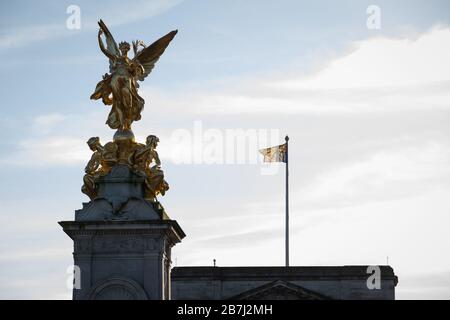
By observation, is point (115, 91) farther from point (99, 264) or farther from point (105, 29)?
point (99, 264)

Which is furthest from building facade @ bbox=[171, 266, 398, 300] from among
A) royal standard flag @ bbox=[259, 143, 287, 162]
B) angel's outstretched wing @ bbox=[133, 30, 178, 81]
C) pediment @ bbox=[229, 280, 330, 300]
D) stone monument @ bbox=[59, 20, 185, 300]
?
stone monument @ bbox=[59, 20, 185, 300]

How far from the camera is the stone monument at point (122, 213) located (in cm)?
5319

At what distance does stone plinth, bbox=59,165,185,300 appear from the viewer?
53125mm

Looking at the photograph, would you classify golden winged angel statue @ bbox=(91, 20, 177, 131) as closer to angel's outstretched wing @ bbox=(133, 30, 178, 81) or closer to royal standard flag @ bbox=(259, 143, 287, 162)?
angel's outstretched wing @ bbox=(133, 30, 178, 81)

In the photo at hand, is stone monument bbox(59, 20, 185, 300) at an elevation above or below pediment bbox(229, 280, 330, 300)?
below

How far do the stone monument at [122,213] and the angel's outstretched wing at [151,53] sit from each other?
0.92ft

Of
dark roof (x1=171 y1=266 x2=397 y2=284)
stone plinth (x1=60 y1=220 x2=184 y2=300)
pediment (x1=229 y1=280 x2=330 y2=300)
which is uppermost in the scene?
dark roof (x1=171 y1=266 x2=397 y2=284)

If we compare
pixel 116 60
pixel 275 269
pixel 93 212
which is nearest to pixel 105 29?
pixel 116 60

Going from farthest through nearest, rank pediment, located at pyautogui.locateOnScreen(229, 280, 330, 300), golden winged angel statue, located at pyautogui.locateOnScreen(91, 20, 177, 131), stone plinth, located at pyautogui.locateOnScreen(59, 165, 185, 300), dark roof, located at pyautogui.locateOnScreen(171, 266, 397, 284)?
dark roof, located at pyautogui.locateOnScreen(171, 266, 397, 284) → pediment, located at pyautogui.locateOnScreen(229, 280, 330, 300) → golden winged angel statue, located at pyautogui.locateOnScreen(91, 20, 177, 131) → stone plinth, located at pyautogui.locateOnScreen(59, 165, 185, 300)

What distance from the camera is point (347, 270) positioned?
346 ft

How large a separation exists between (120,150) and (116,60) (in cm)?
300

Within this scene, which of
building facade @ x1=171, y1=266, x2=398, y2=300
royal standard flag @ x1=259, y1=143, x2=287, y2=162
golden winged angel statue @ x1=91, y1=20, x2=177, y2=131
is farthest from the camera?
building facade @ x1=171, y1=266, x2=398, y2=300

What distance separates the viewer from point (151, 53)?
56.0 metres

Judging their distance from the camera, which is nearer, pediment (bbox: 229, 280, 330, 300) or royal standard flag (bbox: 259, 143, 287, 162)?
royal standard flag (bbox: 259, 143, 287, 162)
